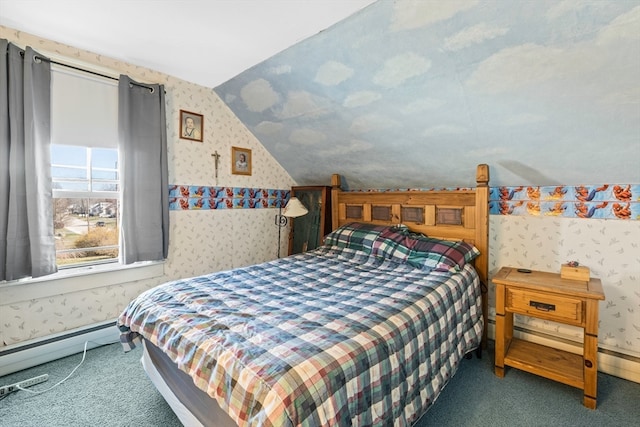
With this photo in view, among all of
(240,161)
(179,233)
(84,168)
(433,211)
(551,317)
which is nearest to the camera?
(551,317)

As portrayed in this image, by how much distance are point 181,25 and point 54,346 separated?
235 centimetres

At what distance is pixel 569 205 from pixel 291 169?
263cm

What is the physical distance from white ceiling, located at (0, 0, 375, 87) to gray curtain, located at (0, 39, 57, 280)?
0.29 m

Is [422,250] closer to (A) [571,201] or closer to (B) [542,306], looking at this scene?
(B) [542,306]

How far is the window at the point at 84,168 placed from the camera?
2184mm

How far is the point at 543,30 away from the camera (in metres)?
1.40

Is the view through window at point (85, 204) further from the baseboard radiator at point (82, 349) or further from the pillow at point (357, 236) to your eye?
the pillow at point (357, 236)

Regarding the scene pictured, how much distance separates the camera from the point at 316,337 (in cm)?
121

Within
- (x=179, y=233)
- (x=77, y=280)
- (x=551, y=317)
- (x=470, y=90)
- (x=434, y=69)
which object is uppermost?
(x=434, y=69)

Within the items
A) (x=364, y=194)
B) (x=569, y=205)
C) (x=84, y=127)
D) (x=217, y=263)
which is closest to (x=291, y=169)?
(x=364, y=194)

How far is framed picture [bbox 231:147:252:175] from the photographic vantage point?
10.5 feet

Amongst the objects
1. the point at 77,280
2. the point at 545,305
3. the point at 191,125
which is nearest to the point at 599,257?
the point at 545,305

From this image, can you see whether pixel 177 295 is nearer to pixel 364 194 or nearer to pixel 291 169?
pixel 364 194

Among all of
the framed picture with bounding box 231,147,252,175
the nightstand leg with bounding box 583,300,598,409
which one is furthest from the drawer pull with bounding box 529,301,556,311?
the framed picture with bounding box 231,147,252,175
